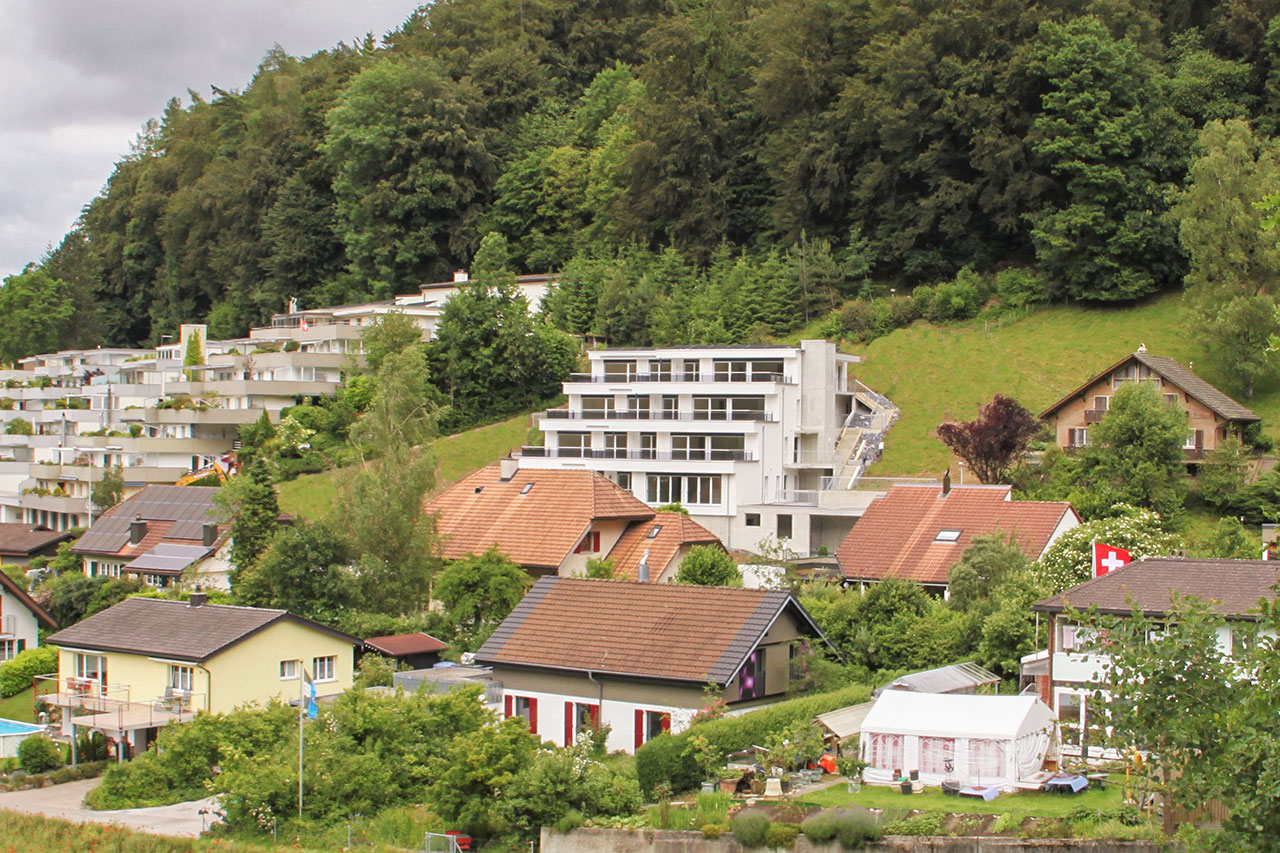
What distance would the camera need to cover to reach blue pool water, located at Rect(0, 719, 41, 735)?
35.1 m

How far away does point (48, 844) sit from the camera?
83.1 ft

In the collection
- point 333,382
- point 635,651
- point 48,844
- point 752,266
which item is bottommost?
point 48,844

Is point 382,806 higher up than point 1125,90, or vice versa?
point 1125,90

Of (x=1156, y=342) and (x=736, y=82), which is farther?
(x=736, y=82)

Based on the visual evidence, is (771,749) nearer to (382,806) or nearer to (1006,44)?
(382,806)

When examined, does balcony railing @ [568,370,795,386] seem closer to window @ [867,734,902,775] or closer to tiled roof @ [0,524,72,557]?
Answer: tiled roof @ [0,524,72,557]

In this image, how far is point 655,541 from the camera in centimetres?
4722

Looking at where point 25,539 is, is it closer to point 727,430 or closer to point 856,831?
point 727,430

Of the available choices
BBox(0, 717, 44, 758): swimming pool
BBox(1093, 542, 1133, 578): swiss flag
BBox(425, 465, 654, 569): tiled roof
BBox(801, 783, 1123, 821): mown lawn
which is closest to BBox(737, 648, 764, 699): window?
BBox(801, 783, 1123, 821): mown lawn

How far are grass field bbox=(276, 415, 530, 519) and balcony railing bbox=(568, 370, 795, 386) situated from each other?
246 inches

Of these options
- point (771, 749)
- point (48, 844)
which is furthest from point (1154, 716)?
point (48, 844)

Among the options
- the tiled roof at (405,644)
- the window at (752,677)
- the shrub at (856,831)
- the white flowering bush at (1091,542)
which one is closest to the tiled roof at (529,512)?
the tiled roof at (405,644)

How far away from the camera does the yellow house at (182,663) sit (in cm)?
3378

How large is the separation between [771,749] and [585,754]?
3.80m
